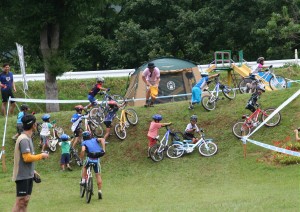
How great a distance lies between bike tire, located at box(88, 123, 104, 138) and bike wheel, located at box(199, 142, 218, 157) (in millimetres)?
3643

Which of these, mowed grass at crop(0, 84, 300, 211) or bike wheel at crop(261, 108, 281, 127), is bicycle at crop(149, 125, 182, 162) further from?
bike wheel at crop(261, 108, 281, 127)

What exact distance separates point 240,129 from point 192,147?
1747 mm

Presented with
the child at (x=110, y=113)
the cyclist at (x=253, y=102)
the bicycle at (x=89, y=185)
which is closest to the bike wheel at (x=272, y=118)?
the cyclist at (x=253, y=102)

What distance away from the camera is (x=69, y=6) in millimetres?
23391

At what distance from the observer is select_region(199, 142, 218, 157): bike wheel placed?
18.5m

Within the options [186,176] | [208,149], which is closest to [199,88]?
[208,149]

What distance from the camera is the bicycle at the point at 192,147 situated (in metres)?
18.5

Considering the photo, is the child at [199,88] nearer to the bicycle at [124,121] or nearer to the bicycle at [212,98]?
the bicycle at [212,98]

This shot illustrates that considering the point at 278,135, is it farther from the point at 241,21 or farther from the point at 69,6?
the point at 241,21

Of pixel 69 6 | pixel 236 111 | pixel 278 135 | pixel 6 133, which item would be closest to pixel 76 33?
pixel 69 6

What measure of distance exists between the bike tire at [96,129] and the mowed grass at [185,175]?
0.40 meters

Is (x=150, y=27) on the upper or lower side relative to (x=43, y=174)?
upper

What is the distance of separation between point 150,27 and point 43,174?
22980 mm

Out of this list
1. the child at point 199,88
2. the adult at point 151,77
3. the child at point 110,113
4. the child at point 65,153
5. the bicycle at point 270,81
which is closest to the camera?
the child at point 65,153
